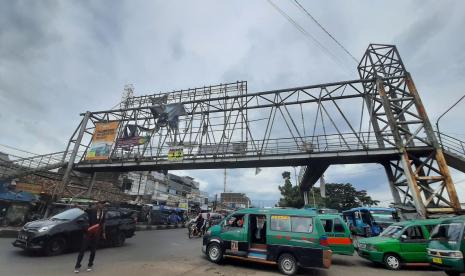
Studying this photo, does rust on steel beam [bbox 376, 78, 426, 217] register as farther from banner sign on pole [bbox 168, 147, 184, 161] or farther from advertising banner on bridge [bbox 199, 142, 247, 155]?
banner sign on pole [bbox 168, 147, 184, 161]

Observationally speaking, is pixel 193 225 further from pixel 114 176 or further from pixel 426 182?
pixel 114 176

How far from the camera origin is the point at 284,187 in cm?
5047

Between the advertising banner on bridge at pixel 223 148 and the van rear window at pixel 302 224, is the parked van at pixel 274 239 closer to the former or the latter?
the van rear window at pixel 302 224

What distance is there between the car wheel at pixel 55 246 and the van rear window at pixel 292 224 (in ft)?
24.8

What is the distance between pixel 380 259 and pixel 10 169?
25.7m

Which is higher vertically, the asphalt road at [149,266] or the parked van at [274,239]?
the parked van at [274,239]

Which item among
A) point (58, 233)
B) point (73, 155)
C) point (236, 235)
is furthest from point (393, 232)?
point (73, 155)

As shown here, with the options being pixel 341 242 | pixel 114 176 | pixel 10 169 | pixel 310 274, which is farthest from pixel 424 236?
pixel 114 176

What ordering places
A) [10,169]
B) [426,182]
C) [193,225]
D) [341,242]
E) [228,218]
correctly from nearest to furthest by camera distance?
[228,218] < [341,242] < [426,182] < [193,225] < [10,169]

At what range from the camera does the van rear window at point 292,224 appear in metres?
8.50

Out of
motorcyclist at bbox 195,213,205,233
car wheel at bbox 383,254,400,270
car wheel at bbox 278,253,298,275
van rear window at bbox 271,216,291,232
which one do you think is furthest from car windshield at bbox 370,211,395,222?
car wheel at bbox 278,253,298,275

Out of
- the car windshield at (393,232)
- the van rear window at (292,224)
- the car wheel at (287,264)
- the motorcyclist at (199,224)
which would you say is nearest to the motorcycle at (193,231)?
the motorcyclist at (199,224)

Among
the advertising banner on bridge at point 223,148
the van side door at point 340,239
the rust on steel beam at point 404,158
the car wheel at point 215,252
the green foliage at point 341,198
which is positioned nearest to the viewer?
the car wheel at point 215,252

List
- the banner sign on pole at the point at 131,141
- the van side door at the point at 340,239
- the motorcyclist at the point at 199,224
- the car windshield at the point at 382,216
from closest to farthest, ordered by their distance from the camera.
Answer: the van side door at the point at 340,239
the motorcyclist at the point at 199,224
the car windshield at the point at 382,216
the banner sign on pole at the point at 131,141
